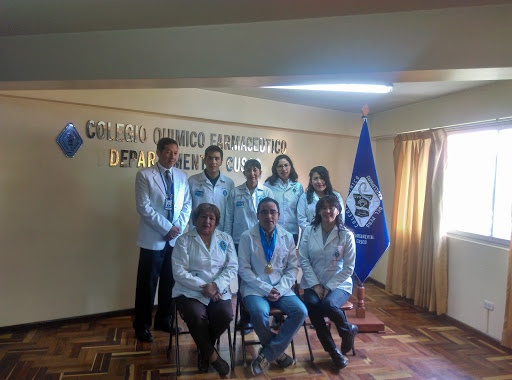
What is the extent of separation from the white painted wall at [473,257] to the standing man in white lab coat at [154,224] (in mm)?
2952

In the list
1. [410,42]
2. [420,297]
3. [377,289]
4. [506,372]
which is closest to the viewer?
[410,42]

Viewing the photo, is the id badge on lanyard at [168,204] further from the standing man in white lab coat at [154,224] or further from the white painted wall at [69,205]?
the white painted wall at [69,205]

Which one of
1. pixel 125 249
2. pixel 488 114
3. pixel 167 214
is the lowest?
pixel 125 249

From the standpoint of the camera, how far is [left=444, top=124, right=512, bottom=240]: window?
375 cm

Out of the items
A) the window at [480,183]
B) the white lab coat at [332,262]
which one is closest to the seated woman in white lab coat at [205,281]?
→ the white lab coat at [332,262]

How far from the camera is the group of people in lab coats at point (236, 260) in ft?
9.34

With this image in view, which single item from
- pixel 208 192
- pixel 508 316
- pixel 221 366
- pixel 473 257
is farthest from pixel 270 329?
pixel 473 257

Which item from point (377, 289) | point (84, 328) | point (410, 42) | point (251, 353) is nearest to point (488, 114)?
point (410, 42)

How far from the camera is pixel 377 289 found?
17.0 ft

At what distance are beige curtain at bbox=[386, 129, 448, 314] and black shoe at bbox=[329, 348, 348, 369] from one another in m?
1.78

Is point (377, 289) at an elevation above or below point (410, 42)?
below

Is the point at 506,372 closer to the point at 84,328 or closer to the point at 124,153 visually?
the point at 84,328

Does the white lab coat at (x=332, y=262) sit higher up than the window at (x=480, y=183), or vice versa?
the window at (x=480, y=183)

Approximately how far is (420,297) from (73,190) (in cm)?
397
